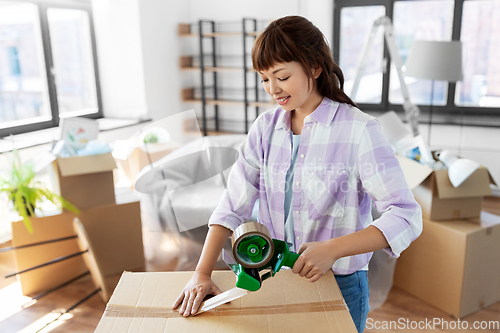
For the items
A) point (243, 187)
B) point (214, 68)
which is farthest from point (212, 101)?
point (243, 187)

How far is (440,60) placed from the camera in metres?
2.47

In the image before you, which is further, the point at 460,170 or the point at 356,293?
the point at 460,170

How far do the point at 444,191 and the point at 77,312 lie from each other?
5.89 ft

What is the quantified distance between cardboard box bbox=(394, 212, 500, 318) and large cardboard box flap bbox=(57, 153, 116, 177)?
156 centimetres

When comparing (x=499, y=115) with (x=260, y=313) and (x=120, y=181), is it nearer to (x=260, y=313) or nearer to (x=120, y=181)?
(x=120, y=181)

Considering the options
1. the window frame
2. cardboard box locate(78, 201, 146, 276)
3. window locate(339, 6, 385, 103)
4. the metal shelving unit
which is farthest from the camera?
the metal shelving unit

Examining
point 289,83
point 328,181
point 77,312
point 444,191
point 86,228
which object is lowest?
point 77,312

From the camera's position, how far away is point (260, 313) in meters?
0.75

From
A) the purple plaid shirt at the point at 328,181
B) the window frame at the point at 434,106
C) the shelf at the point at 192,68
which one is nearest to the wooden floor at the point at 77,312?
the purple plaid shirt at the point at 328,181

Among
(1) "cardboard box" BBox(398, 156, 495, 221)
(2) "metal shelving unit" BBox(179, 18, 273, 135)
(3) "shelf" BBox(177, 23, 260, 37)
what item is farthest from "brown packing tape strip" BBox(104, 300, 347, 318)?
(3) "shelf" BBox(177, 23, 260, 37)

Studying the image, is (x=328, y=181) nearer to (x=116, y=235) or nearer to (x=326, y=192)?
(x=326, y=192)

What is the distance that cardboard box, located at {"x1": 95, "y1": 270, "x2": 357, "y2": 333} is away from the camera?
2.33 ft

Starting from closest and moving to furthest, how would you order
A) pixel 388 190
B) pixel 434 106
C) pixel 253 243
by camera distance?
1. pixel 253 243
2. pixel 388 190
3. pixel 434 106

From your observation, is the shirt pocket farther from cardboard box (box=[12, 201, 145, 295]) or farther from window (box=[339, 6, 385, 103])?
window (box=[339, 6, 385, 103])
